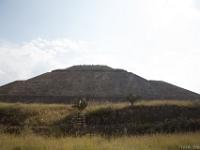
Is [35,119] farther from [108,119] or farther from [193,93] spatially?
[193,93]

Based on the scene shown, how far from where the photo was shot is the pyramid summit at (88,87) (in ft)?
140

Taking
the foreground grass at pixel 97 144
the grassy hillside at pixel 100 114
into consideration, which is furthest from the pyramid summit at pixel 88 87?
the foreground grass at pixel 97 144

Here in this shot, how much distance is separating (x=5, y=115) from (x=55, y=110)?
375 centimetres

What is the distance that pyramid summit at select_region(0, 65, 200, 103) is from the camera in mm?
42812

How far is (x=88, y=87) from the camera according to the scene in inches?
1842

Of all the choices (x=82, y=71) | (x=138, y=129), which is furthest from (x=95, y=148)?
(x=82, y=71)

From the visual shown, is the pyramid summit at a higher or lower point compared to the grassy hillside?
higher

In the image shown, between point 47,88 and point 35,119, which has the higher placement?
point 47,88

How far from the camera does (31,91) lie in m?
44.9

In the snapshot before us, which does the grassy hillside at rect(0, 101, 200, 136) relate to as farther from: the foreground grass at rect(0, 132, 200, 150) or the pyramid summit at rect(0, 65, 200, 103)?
the pyramid summit at rect(0, 65, 200, 103)
